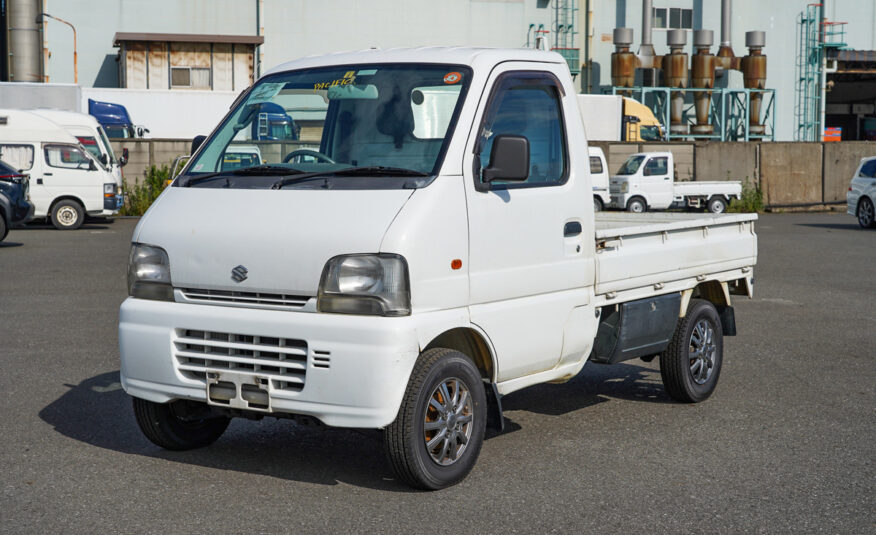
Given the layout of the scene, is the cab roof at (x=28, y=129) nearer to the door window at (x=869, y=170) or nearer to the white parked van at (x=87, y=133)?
the white parked van at (x=87, y=133)

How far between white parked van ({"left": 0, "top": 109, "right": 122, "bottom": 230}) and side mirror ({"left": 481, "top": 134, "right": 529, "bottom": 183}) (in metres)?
21.6

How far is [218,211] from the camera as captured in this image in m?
5.34

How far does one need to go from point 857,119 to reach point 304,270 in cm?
7075

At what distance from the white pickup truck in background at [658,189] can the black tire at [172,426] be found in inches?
1013

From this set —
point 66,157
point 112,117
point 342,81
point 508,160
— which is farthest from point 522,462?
point 112,117

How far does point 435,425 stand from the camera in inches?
204

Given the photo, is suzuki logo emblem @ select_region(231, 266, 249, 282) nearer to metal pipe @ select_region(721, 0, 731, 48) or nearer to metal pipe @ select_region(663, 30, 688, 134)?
metal pipe @ select_region(663, 30, 688, 134)

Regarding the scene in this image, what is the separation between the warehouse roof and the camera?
139 feet

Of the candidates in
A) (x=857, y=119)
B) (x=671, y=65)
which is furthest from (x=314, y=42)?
(x=857, y=119)

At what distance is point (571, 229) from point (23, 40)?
43.9 metres

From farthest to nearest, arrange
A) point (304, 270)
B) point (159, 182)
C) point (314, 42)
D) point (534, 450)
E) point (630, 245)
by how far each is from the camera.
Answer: point (314, 42), point (159, 182), point (630, 245), point (534, 450), point (304, 270)

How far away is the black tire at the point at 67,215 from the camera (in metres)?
25.1

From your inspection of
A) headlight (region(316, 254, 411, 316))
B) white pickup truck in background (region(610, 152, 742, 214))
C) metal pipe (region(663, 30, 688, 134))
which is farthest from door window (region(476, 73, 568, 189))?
metal pipe (region(663, 30, 688, 134))

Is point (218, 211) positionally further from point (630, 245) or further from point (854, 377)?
point (854, 377)
